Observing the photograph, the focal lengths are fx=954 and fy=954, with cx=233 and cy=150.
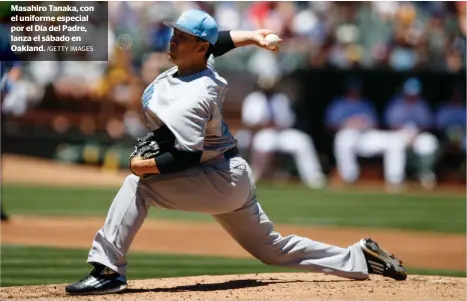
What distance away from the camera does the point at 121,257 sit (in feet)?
17.1

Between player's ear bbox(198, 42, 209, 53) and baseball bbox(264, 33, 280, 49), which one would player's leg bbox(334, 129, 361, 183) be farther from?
player's ear bbox(198, 42, 209, 53)

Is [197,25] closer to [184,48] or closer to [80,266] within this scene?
[184,48]

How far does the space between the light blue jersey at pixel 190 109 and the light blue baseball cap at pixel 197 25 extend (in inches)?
8.5

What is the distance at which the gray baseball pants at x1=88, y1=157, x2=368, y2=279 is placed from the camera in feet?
17.1

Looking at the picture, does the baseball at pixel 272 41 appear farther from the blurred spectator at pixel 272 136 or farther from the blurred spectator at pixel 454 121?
Result: the blurred spectator at pixel 454 121

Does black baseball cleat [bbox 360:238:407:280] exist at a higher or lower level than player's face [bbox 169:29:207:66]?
lower

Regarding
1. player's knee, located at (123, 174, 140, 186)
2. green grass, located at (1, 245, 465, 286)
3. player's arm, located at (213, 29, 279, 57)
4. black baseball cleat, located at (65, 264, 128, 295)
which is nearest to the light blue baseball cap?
player's arm, located at (213, 29, 279, 57)

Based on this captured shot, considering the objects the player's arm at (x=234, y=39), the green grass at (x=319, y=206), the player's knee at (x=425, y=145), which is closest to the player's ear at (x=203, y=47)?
the player's arm at (x=234, y=39)

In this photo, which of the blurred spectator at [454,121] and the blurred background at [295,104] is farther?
the blurred spectator at [454,121]

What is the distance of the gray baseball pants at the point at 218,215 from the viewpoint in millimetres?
5215

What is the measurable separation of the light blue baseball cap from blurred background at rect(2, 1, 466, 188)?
1253 cm

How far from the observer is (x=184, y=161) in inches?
201

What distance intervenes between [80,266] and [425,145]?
11282 mm

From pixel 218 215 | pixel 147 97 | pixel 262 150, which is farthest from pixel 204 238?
pixel 262 150
